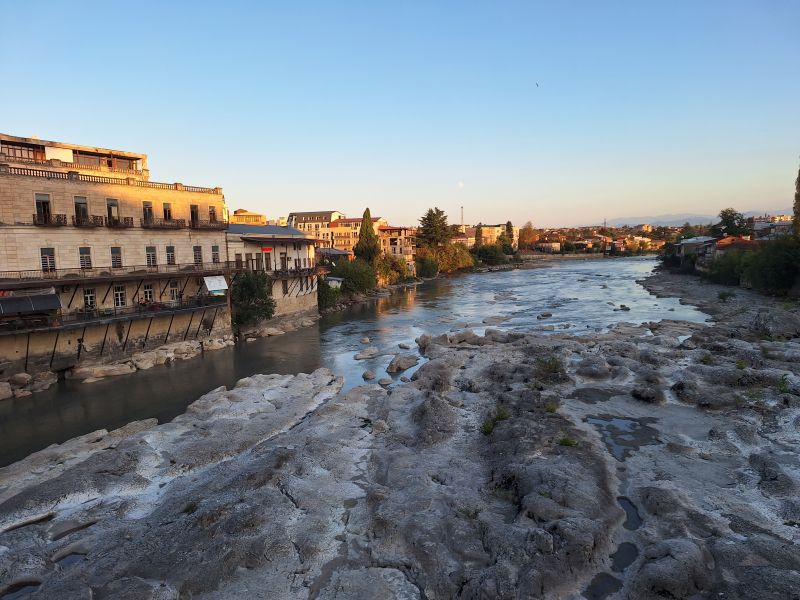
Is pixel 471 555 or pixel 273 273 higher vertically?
pixel 273 273

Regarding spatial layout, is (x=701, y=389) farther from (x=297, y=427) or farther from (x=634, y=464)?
(x=297, y=427)

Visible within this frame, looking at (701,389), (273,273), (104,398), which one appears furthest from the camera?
(273,273)

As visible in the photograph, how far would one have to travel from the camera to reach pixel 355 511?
1293cm

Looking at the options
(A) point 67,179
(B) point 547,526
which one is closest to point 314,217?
(A) point 67,179

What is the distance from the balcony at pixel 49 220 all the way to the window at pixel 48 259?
145cm

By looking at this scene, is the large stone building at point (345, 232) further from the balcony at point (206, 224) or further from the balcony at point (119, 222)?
the balcony at point (119, 222)

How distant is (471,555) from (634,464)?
7.27 m

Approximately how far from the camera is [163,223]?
→ 33.4 metres

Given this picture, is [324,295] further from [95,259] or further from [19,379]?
[19,379]

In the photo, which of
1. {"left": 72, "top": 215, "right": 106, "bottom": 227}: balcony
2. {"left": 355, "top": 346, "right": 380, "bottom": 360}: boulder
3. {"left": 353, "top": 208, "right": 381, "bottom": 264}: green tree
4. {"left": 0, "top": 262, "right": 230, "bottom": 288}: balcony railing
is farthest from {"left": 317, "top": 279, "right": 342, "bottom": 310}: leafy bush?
{"left": 72, "top": 215, "right": 106, "bottom": 227}: balcony

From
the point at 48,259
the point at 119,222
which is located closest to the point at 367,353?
the point at 119,222

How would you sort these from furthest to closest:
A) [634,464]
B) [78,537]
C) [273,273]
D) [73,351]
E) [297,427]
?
[273,273], [73,351], [297,427], [634,464], [78,537]

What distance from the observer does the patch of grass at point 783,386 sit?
2014 centimetres

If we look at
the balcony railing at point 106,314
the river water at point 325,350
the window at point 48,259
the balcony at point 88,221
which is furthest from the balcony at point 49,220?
the river water at point 325,350
